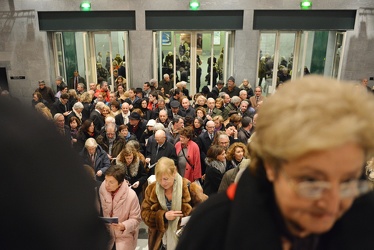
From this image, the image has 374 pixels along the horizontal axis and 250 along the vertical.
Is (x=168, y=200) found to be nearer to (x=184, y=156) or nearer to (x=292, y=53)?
(x=184, y=156)

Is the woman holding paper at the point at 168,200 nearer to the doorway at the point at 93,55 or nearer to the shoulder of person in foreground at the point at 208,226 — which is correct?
the shoulder of person in foreground at the point at 208,226

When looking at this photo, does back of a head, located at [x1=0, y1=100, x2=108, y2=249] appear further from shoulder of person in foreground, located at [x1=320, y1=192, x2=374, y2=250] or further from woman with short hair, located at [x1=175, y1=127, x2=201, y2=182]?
woman with short hair, located at [x1=175, y1=127, x2=201, y2=182]

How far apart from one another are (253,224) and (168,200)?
3.43 metres

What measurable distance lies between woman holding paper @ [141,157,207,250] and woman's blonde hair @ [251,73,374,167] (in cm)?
334

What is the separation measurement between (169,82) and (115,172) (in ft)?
31.4

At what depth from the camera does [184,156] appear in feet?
20.3

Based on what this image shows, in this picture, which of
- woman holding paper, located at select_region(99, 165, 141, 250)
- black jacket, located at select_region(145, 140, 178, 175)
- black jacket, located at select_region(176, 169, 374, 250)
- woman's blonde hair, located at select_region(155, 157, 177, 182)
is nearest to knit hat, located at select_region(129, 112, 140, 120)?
black jacket, located at select_region(145, 140, 178, 175)

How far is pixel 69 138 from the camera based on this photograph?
59cm

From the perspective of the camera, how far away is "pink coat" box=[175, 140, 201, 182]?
20.2 feet

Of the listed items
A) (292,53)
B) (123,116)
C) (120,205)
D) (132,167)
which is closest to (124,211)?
(120,205)

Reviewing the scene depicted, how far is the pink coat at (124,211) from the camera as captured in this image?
427 cm

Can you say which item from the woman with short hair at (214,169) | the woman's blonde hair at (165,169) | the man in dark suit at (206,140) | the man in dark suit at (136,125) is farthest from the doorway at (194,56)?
the woman's blonde hair at (165,169)

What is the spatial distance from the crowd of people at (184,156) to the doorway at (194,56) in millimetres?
1314

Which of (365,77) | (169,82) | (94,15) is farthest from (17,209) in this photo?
(365,77)
